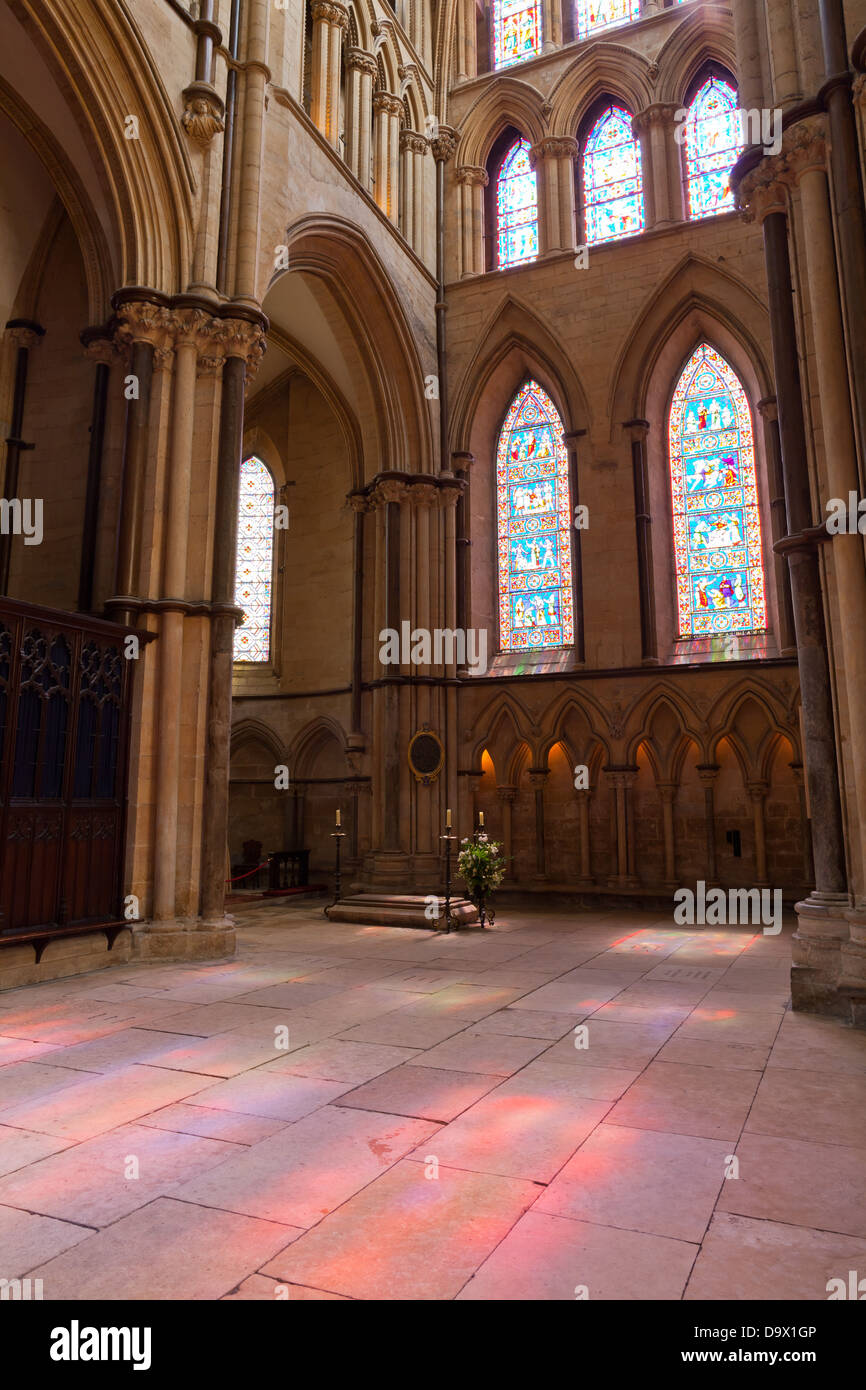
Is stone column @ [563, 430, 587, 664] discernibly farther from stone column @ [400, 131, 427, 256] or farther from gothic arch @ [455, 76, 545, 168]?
gothic arch @ [455, 76, 545, 168]

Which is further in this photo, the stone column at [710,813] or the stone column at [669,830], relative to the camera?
the stone column at [669,830]

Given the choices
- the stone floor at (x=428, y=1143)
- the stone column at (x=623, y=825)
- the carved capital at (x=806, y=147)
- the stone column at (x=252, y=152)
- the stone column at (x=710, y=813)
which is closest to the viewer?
the stone floor at (x=428, y=1143)

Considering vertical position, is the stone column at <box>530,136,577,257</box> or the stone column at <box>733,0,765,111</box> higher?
the stone column at <box>530,136,577,257</box>

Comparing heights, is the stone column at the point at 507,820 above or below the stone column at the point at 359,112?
below

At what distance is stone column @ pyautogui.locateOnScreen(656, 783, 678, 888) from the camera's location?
12.4 meters

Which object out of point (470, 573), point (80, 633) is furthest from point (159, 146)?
point (470, 573)

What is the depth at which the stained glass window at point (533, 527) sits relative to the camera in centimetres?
1421

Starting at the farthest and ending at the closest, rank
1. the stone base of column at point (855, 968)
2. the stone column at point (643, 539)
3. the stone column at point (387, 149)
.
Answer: the stone column at point (387, 149) → the stone column at point (643, 539) → the stone base of column at point (855, 968)

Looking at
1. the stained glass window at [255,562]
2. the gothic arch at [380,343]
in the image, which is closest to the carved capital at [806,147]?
the gothic arch at [380,343]

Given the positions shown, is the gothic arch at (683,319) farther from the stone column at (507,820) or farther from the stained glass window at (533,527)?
the stone column at (507,820)

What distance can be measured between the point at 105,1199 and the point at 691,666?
10.8m

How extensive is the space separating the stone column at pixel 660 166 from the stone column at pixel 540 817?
867 centimetres

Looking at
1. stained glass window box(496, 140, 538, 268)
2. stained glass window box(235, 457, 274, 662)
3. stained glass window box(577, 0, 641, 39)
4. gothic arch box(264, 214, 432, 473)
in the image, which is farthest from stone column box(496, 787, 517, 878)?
stained glass window box(577, 0, 641, 39)

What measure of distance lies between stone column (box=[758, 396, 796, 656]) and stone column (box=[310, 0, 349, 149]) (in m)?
7.15
